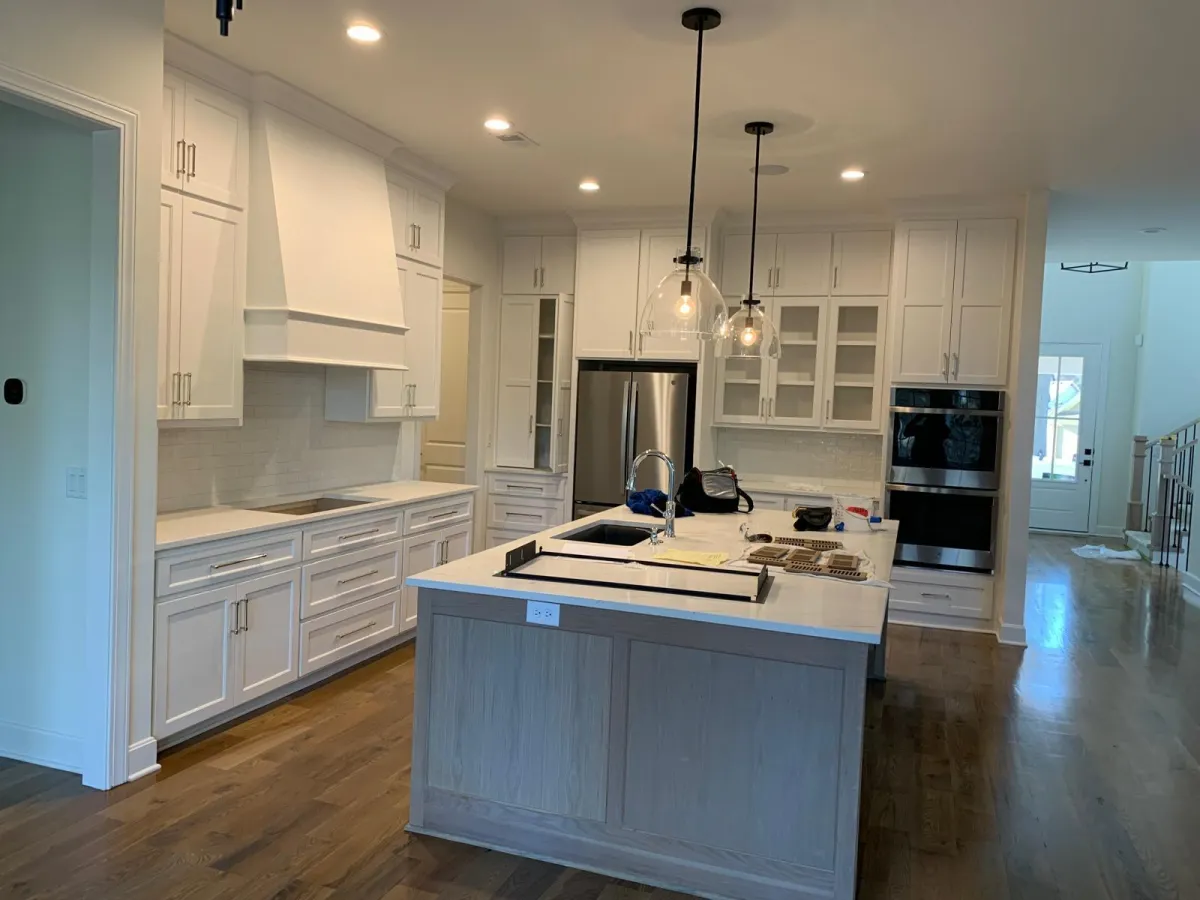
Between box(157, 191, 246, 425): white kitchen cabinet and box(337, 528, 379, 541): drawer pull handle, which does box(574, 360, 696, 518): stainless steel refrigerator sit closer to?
box(337, 528, 379, 541): drawer pull handle

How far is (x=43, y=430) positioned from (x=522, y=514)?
12.3 feet

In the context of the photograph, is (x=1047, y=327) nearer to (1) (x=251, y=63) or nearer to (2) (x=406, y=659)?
(2) (x=406, y=659)

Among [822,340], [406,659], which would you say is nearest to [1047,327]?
[822,340]

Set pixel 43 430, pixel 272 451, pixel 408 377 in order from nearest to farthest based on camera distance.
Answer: pixel 43 430, pixel 272 451, pixel 408 377

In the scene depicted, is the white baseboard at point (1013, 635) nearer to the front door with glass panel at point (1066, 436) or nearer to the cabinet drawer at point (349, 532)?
the cabinet drawer at point (349, 532)

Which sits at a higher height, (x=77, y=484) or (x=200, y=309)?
(x=200, y=309)

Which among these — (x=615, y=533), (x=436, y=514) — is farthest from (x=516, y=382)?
(x=615, y=533)

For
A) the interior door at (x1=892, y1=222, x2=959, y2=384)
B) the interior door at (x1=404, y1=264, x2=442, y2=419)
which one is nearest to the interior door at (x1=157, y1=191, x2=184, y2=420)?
the interior door at (x1=404, y1=264, x2=442, y2=419)

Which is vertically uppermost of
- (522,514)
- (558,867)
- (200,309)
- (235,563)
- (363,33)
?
(363,33)

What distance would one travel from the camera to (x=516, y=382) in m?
6.52

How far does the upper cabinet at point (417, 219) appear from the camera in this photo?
496 cm

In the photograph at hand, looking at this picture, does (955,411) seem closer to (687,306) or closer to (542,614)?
(687,306)

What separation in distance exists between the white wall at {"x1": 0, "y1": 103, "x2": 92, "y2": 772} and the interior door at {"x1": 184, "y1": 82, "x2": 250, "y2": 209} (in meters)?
0.54

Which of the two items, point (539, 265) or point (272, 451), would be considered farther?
point (539, 265)
